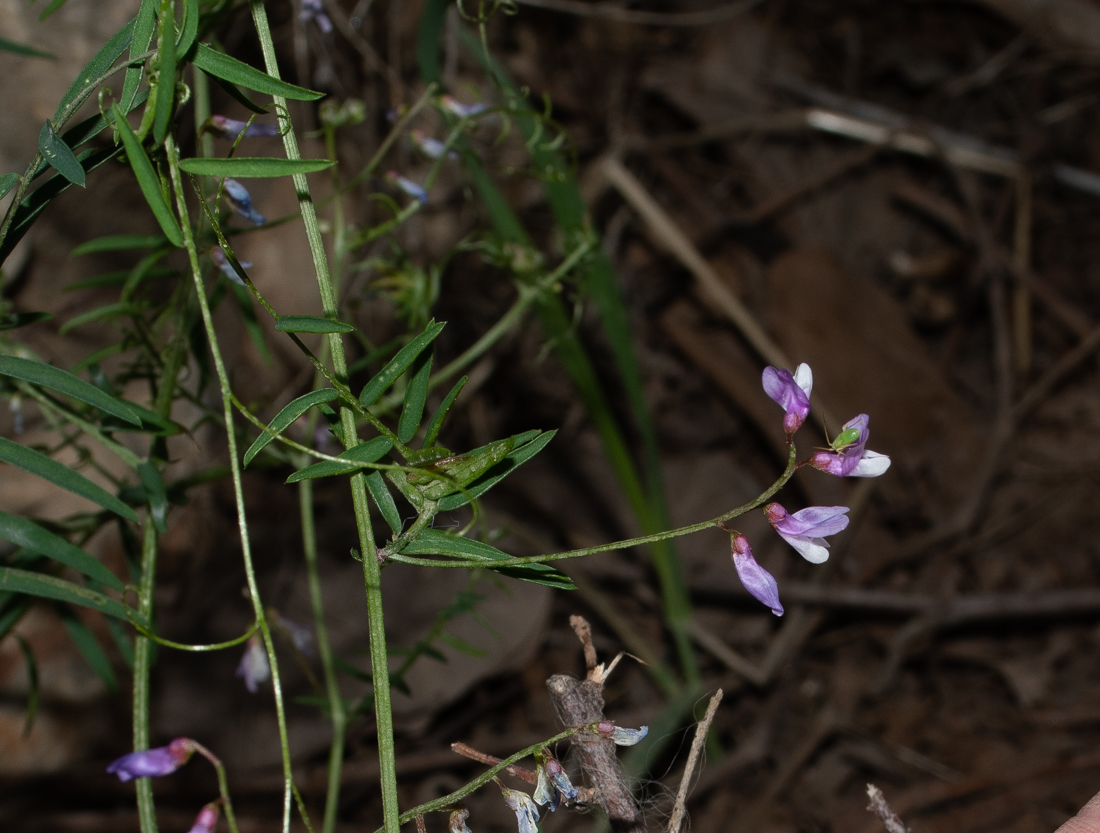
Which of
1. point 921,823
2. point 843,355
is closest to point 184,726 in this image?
point 921,823

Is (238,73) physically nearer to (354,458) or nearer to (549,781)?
(354,458)

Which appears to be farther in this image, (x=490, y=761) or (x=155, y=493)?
(x=155, y=493)

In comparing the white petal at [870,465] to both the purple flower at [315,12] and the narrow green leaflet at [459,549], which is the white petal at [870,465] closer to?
the narrow green leaflet at [459,549]

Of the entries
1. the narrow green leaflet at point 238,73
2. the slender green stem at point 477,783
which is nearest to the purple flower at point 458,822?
the slender green stem at point 477,783

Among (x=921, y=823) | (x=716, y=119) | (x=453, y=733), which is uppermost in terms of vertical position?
(x=716, y=119)

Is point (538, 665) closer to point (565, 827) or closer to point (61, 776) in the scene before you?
point (565, 827)

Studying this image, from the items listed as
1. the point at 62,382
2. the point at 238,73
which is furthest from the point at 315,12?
the point at 62,382
